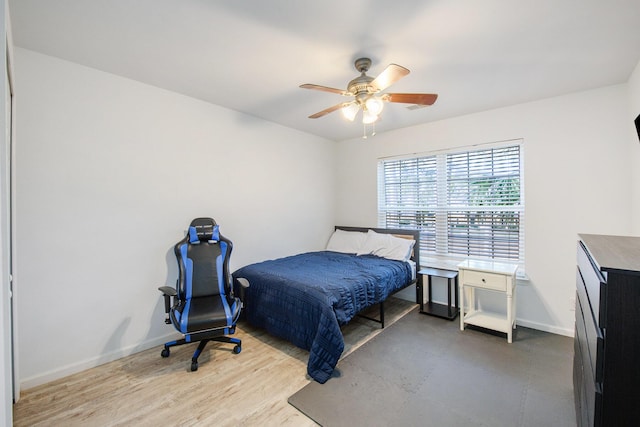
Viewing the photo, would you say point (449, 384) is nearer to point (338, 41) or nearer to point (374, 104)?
point (374, 104)

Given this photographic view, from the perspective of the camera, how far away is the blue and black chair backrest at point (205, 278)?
2508 mm

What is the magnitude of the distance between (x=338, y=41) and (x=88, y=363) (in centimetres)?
328

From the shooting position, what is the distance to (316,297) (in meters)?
2.47

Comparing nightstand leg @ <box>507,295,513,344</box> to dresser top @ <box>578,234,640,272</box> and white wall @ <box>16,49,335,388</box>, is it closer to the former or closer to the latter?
dresser top @ <box>578,234,640,272</box>

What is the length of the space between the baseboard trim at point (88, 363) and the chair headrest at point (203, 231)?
3.38 ft

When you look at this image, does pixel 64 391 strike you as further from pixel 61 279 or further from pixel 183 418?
pixel 183 418

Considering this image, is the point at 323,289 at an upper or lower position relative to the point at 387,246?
lower

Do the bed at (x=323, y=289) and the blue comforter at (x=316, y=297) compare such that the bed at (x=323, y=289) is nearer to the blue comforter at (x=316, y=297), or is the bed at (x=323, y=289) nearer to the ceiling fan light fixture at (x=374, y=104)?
the blue comforter at (x=316, y=297)

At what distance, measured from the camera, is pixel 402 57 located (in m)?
2.18

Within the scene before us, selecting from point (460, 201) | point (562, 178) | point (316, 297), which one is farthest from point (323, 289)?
point (562, 178)

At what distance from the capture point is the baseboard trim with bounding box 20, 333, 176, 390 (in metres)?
2.17

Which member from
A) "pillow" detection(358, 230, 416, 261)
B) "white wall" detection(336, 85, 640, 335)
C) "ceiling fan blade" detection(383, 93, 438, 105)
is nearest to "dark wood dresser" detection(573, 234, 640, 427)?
"ceiling fan blade" detection(383, 93, 438, 105)

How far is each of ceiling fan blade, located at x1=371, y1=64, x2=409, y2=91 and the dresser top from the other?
135cm

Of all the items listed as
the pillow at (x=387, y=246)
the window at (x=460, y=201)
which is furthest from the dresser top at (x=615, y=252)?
the pillow at (x=387, y=246)
